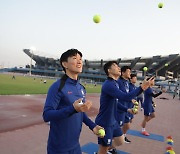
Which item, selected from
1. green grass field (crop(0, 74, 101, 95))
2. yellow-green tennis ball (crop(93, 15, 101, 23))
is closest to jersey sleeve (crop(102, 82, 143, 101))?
yellow-green tennis ball (crop(93, 15, 101, 23))

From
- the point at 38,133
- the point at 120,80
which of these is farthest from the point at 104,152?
the point at 38,133

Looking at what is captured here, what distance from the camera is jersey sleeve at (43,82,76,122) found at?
2.67 meters

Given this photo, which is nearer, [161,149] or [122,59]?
[161,149]

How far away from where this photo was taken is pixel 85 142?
294 inches

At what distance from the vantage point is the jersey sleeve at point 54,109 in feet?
8.77

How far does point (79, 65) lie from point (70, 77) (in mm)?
214

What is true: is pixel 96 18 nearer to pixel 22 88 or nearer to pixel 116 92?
pixel 116 92

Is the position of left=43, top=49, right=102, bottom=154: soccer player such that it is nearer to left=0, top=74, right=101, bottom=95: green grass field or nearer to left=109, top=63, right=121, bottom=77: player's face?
left=109, top=63, right=121, bottom=77: player's face

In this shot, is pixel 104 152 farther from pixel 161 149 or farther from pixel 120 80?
pixel 161 149

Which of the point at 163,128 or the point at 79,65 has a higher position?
the point at 79,65

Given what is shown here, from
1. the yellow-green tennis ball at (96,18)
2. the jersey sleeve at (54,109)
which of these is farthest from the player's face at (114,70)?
the yellow-green tennis ball at (96,18)

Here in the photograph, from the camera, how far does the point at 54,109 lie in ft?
9.45

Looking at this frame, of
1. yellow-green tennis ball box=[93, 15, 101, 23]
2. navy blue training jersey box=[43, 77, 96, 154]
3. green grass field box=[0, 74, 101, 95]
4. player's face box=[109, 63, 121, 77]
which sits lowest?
green grass field box=[0, 74, 101, 95]

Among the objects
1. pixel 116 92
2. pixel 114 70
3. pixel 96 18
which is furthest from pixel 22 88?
pixel 116 92
